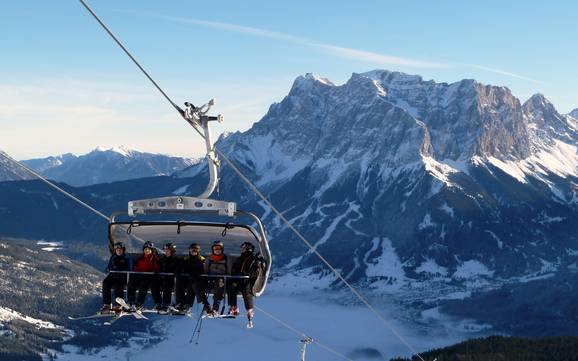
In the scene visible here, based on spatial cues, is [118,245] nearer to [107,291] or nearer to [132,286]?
[132,286]

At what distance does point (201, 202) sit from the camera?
1553 inches

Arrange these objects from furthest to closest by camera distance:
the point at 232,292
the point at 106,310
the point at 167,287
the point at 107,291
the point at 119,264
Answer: the point at 232,292
the point at 167,287
the point at 119,264
the point at 107,291
the point at 106,310

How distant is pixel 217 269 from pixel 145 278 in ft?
13.7

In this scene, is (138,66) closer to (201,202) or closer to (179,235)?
(201,202)

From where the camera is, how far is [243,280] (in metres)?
43.9

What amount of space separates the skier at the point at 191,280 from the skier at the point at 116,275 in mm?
3093

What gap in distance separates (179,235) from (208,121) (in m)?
10.9

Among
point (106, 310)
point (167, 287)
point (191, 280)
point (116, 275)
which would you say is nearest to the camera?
point (106, 310)

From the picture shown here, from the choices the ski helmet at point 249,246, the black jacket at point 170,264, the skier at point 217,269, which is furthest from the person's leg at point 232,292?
the black jacket at point 170,264

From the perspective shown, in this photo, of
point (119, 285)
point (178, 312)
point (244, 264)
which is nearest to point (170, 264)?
point (178, 312)

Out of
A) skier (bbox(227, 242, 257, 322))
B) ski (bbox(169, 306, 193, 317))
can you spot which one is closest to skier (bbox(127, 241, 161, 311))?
ski (bbox(169, 306, 193, 317))

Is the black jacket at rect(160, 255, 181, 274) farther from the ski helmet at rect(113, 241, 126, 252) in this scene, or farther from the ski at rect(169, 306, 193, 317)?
the ski helmet at rect(113, 241, 126, 252)

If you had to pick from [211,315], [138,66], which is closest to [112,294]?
[211,315]

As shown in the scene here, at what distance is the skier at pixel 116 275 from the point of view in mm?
43031
